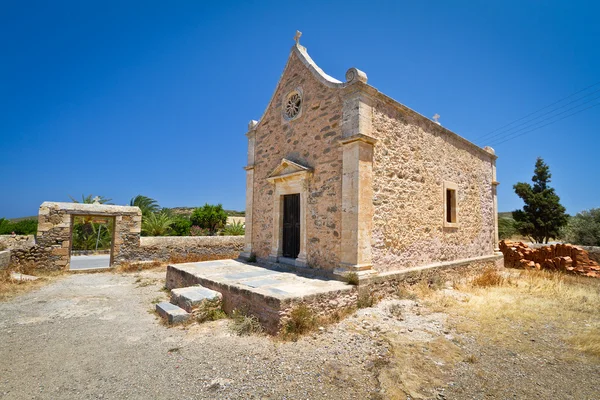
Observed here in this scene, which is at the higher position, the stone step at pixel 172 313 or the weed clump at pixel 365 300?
the weed clump at pixel 365 300

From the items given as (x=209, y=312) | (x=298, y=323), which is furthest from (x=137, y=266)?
(x=298, y=323)

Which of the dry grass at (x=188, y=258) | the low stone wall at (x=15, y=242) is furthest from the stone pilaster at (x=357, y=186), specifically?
the low stone wall at (x=15, y=242)

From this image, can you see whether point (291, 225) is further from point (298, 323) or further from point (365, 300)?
point (298, 323)

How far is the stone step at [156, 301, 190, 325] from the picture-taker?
4.76 m

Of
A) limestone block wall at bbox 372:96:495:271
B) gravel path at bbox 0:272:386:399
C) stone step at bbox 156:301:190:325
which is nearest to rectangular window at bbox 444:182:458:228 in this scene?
limestone block wall at bbox 372:96:495:271

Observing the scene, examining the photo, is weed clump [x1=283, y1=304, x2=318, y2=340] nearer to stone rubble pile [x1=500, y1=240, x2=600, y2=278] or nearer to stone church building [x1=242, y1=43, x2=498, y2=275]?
stone church building [x1=242, y1=43, x2=498, y2=275]

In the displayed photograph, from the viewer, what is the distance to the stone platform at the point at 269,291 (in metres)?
4.39

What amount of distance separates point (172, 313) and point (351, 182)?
4.09m

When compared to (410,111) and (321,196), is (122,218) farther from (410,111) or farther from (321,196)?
(410,111)

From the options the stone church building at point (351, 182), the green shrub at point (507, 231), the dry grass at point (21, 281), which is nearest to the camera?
the stone church building at point (351, 182)

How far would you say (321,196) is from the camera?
6844 mm

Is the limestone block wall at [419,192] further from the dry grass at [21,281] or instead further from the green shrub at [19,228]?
the green shrub at [19,228]

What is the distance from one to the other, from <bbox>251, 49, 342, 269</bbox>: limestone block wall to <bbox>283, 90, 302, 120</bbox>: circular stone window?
0.51 feet

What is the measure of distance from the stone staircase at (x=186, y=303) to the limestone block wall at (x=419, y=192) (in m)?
3.33
